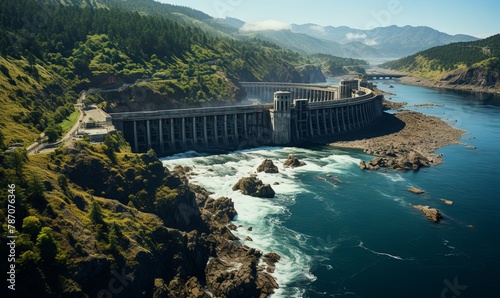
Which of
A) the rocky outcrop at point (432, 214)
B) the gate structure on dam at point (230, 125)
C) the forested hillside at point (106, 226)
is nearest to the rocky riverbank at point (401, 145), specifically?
the gate structure on dam at point (230, 125)

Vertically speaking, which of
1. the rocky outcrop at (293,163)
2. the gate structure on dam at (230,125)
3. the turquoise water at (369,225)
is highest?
the gate structure on dam at (230,125)

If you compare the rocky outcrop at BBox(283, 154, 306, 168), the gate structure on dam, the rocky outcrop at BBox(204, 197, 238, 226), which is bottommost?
the rocky outcrop at BBox(204, 197, 238, 226)

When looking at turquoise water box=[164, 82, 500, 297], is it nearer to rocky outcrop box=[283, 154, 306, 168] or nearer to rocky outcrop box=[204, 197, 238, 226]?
rocky outcrop box=[204, 197, 238, 226]

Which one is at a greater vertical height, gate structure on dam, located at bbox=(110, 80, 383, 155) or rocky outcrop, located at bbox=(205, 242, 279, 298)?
gate structure on dam, located at bbox=(110, 80, 383, 155)

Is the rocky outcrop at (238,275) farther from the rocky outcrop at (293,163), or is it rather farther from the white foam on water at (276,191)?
the rocky outcrop at (293,163)

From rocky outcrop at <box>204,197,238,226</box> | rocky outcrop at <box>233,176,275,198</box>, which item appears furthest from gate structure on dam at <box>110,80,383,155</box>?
rocky outcrop at <box>204,197,238,226</box>

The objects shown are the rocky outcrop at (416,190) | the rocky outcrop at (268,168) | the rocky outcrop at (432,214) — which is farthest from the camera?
the rocky outcrop at (268,168)
